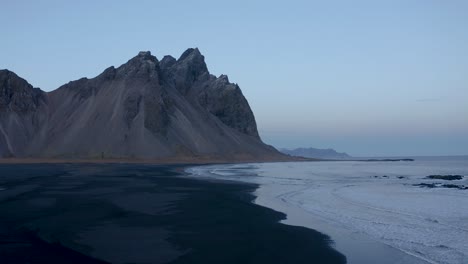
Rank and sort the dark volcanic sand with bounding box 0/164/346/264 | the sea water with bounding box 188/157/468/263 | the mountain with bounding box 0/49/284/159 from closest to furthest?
the dark volcanic sand with bounding box 0/164/346/264
the sea water with bounding box 188/157/468/263
the mountain with bounding box 0/49/284/159

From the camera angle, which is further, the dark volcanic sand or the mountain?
the mountain

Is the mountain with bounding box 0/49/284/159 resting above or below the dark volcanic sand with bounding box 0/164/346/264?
above

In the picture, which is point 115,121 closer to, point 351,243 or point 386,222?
point 386,222

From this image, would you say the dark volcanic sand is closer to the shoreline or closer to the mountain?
the shoreline

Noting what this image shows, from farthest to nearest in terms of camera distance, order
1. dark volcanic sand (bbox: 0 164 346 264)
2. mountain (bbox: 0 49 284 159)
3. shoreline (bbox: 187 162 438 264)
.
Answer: mountain (bbox: 0 49 284 159)
shoreline (bbox: 187 162 438 264)
dark volcanic sand (bbox: 0 164 346 264)

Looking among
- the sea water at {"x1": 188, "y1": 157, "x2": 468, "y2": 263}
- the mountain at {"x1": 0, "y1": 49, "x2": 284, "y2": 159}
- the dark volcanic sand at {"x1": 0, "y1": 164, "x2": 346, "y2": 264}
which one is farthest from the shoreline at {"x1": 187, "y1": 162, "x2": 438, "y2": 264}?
the mountain at {"x1": 0, "y1": 49, "x2": 284, "y2": 159}

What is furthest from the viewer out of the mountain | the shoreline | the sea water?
the mountain

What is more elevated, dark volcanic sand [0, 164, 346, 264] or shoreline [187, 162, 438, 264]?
shoreline [187, 162, 438, 264]

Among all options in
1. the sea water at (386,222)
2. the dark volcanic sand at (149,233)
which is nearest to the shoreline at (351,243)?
the sea water at (386,222)

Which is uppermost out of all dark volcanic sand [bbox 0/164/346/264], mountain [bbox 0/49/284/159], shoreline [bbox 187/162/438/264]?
mountain [bbox 0/49/284/159]

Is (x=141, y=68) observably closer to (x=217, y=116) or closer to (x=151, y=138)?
(x=151, y=138)
